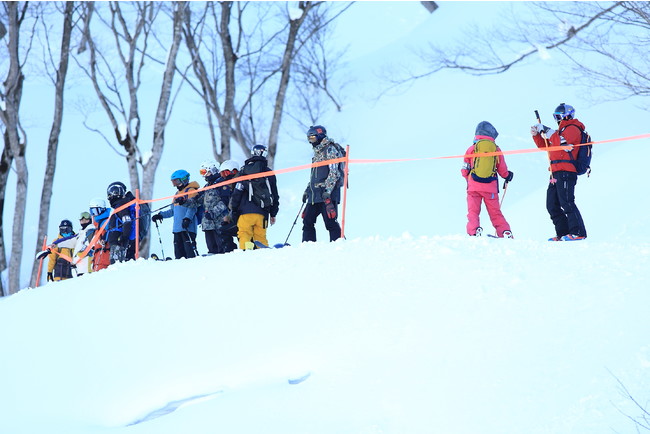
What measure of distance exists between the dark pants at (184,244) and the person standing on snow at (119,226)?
638 mm

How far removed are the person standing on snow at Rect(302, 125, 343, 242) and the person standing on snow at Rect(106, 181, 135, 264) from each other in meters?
2.70

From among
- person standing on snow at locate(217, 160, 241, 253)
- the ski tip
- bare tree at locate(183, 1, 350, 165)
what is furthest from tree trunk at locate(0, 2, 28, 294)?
the ski tip

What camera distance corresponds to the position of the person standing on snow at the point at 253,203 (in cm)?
933

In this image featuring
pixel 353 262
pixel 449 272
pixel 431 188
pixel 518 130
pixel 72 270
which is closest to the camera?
pixel 449 272

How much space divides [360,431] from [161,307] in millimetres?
2938

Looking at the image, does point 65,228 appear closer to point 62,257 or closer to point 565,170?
point 62,257

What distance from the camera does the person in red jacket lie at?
8.64 meters

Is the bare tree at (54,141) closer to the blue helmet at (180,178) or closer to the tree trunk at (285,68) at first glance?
the tree trunk at (285,68)

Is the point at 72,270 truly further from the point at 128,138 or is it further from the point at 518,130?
the point at 518,130

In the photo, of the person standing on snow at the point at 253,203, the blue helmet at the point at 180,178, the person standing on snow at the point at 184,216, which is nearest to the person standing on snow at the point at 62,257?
the person standing on snow at the point at 184,216

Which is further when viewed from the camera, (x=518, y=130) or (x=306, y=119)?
(x=306, y=119)

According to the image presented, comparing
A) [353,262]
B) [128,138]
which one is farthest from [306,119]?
[353,262]

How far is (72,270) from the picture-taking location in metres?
12.0

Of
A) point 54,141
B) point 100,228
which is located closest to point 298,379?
point 100,228
